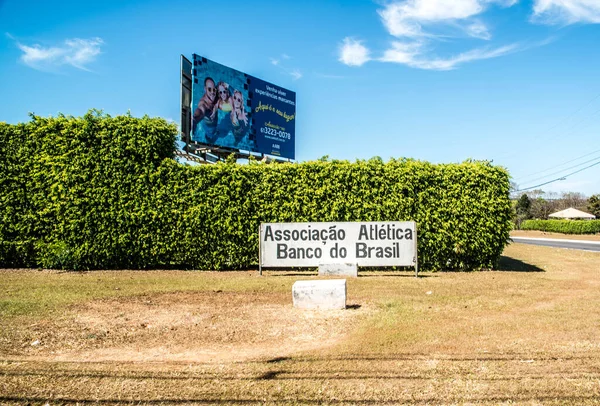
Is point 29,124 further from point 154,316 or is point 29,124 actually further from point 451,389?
point 451,389

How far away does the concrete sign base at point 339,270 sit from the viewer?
12539 millimetres

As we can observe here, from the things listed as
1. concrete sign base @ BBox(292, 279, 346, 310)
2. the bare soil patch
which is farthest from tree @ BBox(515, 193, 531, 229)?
the bare soil patch

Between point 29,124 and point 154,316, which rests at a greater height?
point 29,124

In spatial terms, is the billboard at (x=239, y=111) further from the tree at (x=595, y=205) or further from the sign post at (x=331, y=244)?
the tree at (x=595, y=205)

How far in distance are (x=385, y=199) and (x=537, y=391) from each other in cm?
962

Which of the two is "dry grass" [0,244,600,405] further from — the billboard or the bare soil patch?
the billboard

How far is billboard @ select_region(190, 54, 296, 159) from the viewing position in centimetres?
1912

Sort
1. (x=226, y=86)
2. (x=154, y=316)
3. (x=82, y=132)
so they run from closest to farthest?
(x=154, y=316) → (x=82, y=132) → (x=226, y=86)

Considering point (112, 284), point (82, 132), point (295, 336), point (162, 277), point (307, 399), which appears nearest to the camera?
point (307, 399)

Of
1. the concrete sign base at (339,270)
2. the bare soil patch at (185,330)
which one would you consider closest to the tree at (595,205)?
the concrete sign base at (339,270)

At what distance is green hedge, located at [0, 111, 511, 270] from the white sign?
81 cm

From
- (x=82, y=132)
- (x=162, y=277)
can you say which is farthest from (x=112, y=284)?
(x=82, y=132)

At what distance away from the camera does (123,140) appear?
13570mm

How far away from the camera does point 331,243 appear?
1300 centimetres
